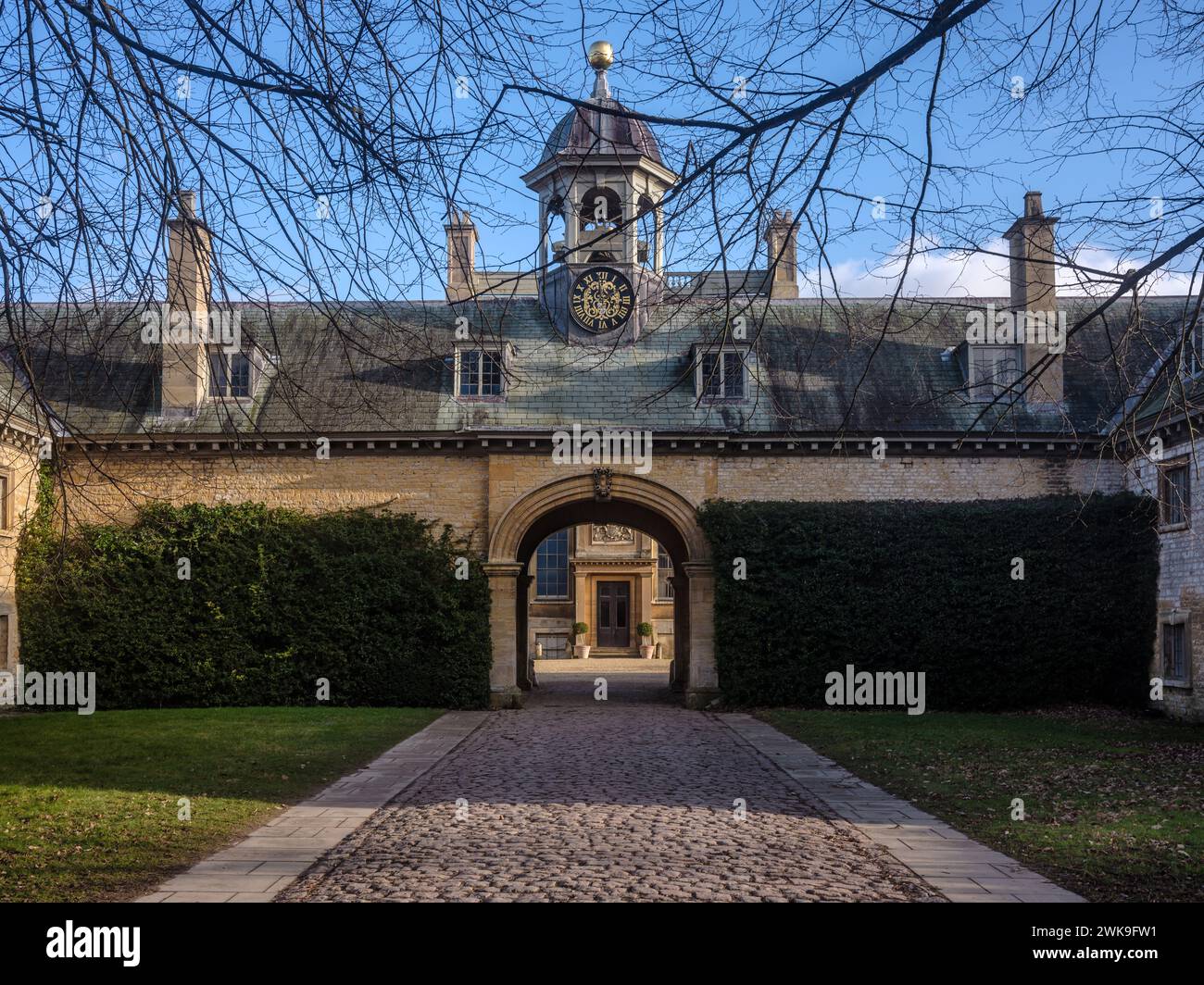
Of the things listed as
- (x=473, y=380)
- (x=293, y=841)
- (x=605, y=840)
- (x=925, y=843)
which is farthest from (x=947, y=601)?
(x=293, y=841)

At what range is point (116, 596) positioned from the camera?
2214 centimetres

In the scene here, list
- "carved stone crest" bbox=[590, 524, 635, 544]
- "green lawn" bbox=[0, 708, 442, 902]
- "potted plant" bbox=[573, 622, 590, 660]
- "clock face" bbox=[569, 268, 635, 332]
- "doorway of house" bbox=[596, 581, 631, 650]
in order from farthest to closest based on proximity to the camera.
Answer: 1. "doorway of house" bbox=[596, 581, 631, 650]
2. "carved stone crest" bbox=[590, 524, 635, 544]
3. "potted plant" bbox=[573, 622, 590, 660]
4. "clock face" bbox=[569, 268, 635, 332]
5. "green lawn" bbox=[0, 708, 442, 902]

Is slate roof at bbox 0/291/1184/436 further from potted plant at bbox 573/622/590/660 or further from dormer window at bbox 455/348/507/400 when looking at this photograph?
potted plant at bbox 573/622/590/660

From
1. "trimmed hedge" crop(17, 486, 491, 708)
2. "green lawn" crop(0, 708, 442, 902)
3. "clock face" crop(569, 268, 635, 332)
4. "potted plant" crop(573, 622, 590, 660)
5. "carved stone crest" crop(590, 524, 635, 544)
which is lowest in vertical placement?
"potted plant" crop(573, 622, 590, 660)

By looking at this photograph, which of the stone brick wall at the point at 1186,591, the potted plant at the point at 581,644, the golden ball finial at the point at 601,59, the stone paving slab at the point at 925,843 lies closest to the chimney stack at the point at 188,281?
the golden ball finial at the point at 601,59

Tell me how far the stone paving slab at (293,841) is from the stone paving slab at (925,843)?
418 centimetres

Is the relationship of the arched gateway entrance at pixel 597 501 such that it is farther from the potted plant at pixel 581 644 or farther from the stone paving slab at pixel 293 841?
the potted plant at pixel 581 644

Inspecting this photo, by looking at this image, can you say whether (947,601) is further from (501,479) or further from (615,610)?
(615,610)

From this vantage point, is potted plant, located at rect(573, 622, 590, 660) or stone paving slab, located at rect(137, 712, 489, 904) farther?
potted plant, located at rect(573, 622, 590, 660)

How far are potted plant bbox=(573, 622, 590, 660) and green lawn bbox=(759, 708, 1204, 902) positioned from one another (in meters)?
24.5

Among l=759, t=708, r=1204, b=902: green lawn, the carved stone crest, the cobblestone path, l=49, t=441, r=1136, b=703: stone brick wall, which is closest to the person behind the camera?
the cobblestone path

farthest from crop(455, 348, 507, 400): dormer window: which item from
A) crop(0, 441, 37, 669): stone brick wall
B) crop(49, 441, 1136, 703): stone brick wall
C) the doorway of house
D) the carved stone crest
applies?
the doorway of house

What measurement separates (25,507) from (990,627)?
62.8ft

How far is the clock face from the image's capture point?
976 inches
